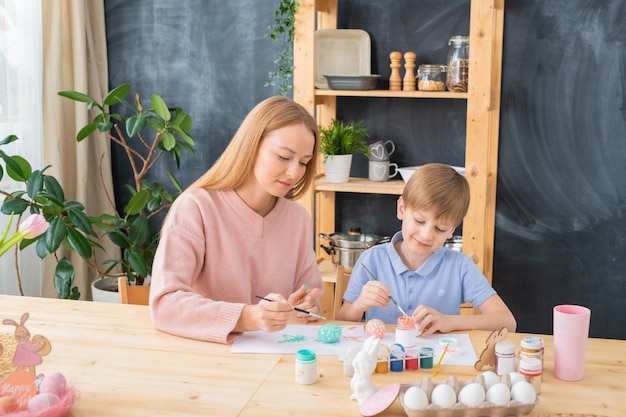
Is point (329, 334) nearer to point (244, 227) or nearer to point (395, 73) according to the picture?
point (244, 227)

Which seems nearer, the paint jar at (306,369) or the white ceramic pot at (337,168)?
the paint jar at (306,369)

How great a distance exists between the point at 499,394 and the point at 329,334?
50 centimetres

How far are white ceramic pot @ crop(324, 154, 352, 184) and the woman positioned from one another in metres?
1.23

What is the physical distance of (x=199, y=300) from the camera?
5.99ft

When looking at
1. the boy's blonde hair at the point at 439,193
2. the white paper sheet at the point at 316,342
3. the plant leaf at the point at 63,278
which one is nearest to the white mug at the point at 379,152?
the boy's blonde hair at the point at 439,193

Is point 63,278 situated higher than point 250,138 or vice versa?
point 250,138

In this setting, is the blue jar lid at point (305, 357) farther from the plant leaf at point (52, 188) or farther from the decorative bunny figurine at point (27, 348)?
the plant leaf at point (52, 188)

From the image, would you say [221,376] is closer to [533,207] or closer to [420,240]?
[420,240]

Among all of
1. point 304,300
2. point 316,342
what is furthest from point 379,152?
point 316,342

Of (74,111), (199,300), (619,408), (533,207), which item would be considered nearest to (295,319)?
(199,300)

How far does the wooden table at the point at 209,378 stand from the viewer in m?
1.44

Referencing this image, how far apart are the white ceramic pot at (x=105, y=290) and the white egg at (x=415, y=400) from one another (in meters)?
2.23

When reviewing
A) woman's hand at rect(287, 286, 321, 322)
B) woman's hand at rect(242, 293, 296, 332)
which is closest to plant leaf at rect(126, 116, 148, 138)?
woman's hand at rect(287, 286, 321, 322)

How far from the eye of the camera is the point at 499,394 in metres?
1.38
